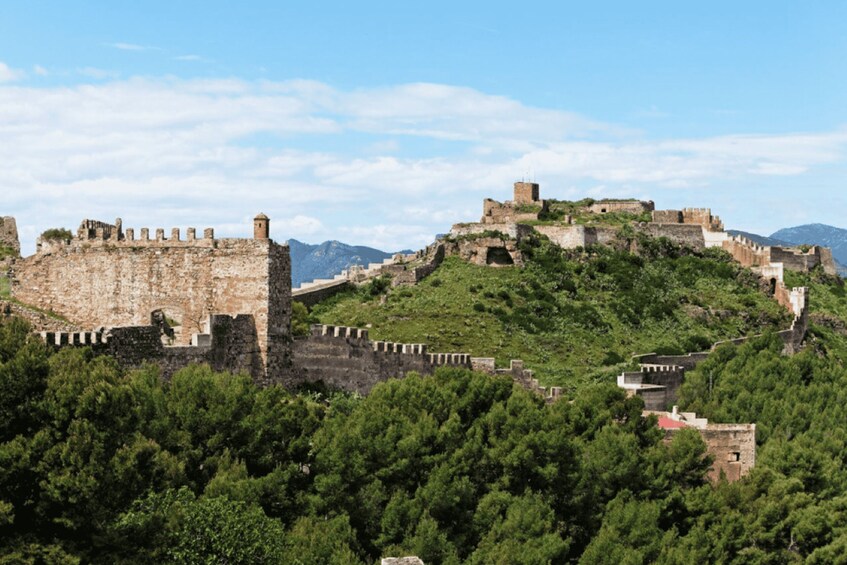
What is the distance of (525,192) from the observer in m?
103

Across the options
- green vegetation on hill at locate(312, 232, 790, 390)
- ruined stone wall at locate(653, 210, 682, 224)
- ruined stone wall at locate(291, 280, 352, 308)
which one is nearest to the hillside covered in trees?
green vegetation on hill at locate(312, 232, 790, 390)

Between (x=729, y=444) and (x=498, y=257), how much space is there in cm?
3258

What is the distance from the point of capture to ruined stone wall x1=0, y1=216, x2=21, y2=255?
173ft

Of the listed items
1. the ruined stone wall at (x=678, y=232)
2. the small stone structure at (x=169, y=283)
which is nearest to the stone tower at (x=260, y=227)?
the small stone structure at (x=169, y=283)

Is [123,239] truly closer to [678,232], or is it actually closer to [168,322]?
[168,322]

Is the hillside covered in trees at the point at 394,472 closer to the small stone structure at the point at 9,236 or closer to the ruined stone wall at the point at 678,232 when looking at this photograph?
the small stone structure at the point at 9,236

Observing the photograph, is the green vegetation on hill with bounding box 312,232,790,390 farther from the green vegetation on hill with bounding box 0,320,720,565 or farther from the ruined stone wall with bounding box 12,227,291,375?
the ruined stone wall with bounding box 12,227,291,375

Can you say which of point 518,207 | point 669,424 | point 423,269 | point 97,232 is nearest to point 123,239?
point 97,232

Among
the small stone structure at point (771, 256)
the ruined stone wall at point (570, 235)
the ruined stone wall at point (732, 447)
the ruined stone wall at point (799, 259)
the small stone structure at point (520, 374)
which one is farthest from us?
the ruined stone wall at point (799, 259)

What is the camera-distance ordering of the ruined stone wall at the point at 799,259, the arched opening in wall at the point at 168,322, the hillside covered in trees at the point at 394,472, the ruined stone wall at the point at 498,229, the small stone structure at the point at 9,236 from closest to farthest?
the hillside covered in trees at the point at 394,472, the arched opening in wall at the point at 168,322, the small stone structure at the point at 9,236, the ruined stone wall at the point at 498,229, the ruined stone wall at the point at 799,259

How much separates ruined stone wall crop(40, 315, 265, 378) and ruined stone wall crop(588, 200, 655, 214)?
198ft

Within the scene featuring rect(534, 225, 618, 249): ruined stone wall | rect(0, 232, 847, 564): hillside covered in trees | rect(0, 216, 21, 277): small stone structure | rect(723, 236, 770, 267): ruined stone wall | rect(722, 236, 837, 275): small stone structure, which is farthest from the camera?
rect(722, 236, 837, 275): small stone structure

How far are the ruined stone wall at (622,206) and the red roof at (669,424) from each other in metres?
43.8

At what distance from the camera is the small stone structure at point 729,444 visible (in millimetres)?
58562
